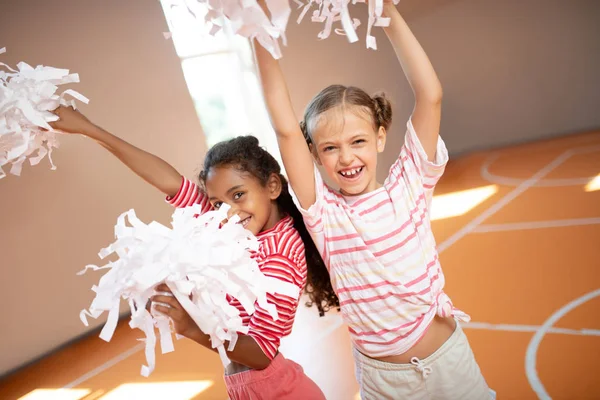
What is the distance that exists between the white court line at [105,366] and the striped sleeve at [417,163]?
2425 mm

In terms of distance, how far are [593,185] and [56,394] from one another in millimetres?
3601

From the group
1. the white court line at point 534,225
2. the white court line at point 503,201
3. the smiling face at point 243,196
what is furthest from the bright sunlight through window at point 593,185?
the smiling face at point 243,196

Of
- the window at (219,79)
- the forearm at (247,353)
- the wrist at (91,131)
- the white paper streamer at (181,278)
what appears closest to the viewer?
the white paper streamer at (181,278)

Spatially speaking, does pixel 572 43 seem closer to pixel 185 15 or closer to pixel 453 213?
pixel 453 213

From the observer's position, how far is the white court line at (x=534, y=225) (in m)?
3.33

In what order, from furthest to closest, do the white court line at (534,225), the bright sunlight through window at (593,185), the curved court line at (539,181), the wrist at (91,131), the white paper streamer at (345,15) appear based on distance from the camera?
the curved court line at (539,181) → the bright sunlight through window at (593,185) → the white court line at (534,225) → the wrist at (91,131) → the white paper streamer at (345,15)

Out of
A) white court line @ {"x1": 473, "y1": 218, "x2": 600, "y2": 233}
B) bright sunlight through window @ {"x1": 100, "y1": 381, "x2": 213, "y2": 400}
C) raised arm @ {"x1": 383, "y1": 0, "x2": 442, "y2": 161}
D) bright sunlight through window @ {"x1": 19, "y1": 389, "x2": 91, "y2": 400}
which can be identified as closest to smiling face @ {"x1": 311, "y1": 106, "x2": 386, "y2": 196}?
raised arm @ {"x1": 383, "y1": 0, "x2": 442, "y2": 161}

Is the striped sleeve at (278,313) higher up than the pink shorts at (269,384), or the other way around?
the striped sleeve at (278,313)

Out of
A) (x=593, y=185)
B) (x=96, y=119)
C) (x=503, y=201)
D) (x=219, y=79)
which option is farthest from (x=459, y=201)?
(x=96, y=119)

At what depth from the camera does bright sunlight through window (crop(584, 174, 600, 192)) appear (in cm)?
390

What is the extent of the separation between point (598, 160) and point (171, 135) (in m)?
3.31

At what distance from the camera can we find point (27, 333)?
3.43 m

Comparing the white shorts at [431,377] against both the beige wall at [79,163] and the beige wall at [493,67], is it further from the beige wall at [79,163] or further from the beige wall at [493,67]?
the beige wall at [493,67]

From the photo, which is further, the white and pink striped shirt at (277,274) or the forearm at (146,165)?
the forearm at (146,165)
